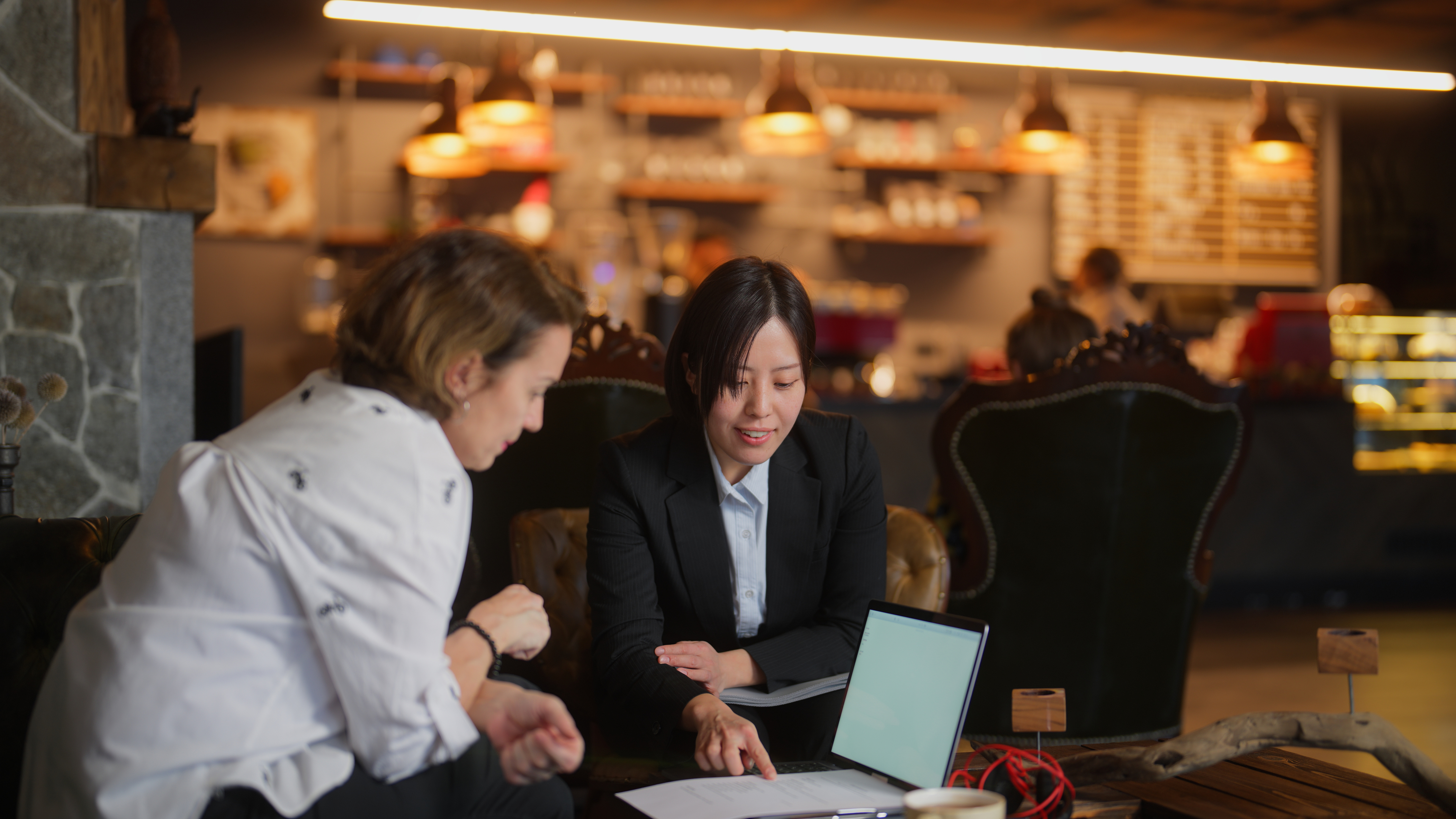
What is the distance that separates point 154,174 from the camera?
122 inches

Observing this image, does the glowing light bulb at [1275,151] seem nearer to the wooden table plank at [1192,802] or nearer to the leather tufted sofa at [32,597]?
the wooden table plank at [1192,802]

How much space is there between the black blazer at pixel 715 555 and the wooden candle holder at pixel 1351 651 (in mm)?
642

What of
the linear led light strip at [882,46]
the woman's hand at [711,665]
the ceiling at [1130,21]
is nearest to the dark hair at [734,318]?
the woman's hand at [711,665]

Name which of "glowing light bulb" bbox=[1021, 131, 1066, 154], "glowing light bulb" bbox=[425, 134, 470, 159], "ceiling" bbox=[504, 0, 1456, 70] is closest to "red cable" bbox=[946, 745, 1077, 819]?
"glowing light bulb" bbox=[425, 134, 470, 159]

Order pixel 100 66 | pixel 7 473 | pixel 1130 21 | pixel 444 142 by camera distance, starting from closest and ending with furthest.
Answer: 1. pixel 7 473
2. pixel 100 66
3. pixel 444 142
4. pixel 1130 21

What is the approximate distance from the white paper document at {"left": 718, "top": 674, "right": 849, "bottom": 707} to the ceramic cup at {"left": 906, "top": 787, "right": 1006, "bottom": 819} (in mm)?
526

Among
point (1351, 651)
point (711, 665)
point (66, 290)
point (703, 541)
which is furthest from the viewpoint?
point (66, 290)

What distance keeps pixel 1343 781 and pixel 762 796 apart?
75cm

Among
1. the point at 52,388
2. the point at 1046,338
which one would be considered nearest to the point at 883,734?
the point at 52,388

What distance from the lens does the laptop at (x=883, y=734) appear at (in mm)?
1239

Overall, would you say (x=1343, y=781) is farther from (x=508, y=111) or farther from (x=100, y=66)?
(x=508, y=111)

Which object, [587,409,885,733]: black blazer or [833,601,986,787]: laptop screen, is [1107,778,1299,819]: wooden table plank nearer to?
[833,601,986,787]: laptop screen

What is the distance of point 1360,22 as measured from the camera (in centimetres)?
701

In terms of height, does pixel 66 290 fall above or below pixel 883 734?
above
